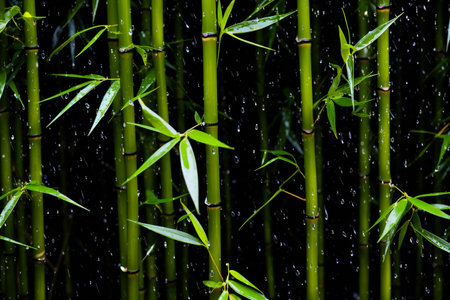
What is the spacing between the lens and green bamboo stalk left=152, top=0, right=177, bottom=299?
1.47 m

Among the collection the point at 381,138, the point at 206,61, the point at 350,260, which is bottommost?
the point at 350,260

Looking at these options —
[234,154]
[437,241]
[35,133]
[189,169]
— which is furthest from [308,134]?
[234,154]

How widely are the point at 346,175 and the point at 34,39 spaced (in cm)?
131

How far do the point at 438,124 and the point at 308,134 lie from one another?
810 mm

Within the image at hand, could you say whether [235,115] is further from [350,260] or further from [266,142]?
[350,260]

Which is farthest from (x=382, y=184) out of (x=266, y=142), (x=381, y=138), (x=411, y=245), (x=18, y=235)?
(x=18, y=235)

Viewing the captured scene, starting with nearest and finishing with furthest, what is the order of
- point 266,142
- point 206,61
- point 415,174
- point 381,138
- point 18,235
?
point 206,61, point 381,138, point 18,235, point 266,142, point 415,174

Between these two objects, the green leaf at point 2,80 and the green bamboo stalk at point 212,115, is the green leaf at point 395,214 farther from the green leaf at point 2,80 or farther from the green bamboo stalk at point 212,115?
the green leaf at point 2,80

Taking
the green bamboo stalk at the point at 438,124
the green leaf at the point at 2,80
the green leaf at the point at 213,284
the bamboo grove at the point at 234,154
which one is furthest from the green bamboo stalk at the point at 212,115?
the green bamboo stalk at the point at 438,124

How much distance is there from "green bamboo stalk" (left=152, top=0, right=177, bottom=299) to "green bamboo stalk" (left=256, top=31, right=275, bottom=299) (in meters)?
0.49

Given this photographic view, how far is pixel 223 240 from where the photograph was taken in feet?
7.49

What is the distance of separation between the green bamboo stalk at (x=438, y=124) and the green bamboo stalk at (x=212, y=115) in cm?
95

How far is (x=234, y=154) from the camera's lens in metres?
2.32

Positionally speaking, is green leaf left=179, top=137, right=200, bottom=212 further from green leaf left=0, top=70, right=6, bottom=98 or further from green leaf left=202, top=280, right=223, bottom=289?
green leaf left=0, top=70, right=6, bottom=98
